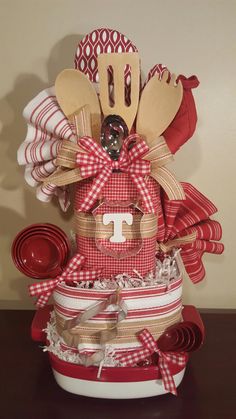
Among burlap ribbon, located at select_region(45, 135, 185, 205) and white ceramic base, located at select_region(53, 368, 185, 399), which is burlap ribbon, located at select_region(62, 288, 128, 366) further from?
burlap ribbon, located at select_region(45, 135, 185, 205)

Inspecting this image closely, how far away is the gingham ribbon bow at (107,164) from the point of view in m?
0.60

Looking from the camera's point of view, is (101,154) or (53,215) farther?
(53,215)

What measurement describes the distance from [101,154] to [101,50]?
0.17 metres

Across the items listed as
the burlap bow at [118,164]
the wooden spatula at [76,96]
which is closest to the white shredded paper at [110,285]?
the burlap bow at [118,164]

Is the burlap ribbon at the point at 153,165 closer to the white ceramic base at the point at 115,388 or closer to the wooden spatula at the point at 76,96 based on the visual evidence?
the wooden spatula at the point at 76,96

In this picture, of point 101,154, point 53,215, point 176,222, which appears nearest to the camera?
point 101,154

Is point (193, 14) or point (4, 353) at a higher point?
point (193, 14)

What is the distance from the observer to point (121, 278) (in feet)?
2.13

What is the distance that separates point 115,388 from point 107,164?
324 millimetres

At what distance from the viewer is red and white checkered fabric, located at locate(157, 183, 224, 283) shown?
727mm

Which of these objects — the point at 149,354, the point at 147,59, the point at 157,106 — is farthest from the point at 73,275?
the point at 147,59

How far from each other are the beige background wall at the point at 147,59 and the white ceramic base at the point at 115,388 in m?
0.34

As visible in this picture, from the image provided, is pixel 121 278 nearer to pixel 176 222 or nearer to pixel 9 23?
pixel 176 222

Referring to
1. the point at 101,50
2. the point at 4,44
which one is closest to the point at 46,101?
the point at 101,50
